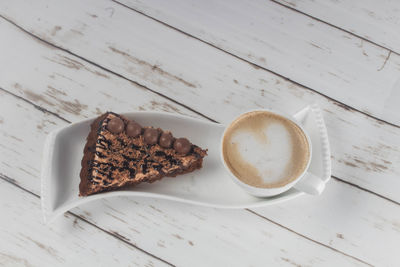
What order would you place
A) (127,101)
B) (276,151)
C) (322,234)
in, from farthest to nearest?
(127,101) → (322,234) → (276,151)

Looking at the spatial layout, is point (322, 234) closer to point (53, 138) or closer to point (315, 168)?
point (315, 168)

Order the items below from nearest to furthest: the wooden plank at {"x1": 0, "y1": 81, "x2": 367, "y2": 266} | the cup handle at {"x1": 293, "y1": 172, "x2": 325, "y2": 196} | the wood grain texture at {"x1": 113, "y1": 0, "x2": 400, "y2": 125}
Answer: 1. the cup handle at {"x1": 293, "y1": 172, "x2": 325, "y2": 196}
2. the wooden plank at {"x1": 0, "y1": 81, "x2": 367, "y2": 266}
3. the wood grain texture at {"x1": 113, "y1": 0, "x2": 400, "y2": 125}

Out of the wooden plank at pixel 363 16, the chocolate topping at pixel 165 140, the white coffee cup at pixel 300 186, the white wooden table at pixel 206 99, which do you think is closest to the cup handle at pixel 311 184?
the white coffee cup at pixel 300 186

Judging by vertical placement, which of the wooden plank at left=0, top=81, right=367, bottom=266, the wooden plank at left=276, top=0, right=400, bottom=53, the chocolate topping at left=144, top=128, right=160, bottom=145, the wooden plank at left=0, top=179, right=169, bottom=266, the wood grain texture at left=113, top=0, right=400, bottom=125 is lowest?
the wooden plank at left=0, top=179, right=169, bottom=266

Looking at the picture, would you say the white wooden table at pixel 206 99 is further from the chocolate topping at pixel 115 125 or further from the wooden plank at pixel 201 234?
the chocolate topping at pixel 115 125

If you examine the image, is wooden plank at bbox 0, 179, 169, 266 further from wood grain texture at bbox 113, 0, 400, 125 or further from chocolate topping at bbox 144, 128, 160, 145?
wood grain texture at bbox 113, 0, 400, 125

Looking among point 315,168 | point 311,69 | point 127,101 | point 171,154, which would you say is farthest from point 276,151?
point 127,101

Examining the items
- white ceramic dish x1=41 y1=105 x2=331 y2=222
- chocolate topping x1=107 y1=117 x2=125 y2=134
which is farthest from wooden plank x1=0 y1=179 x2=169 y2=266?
chocolate topping x1=107 y1=117 x2=125 y2=134
